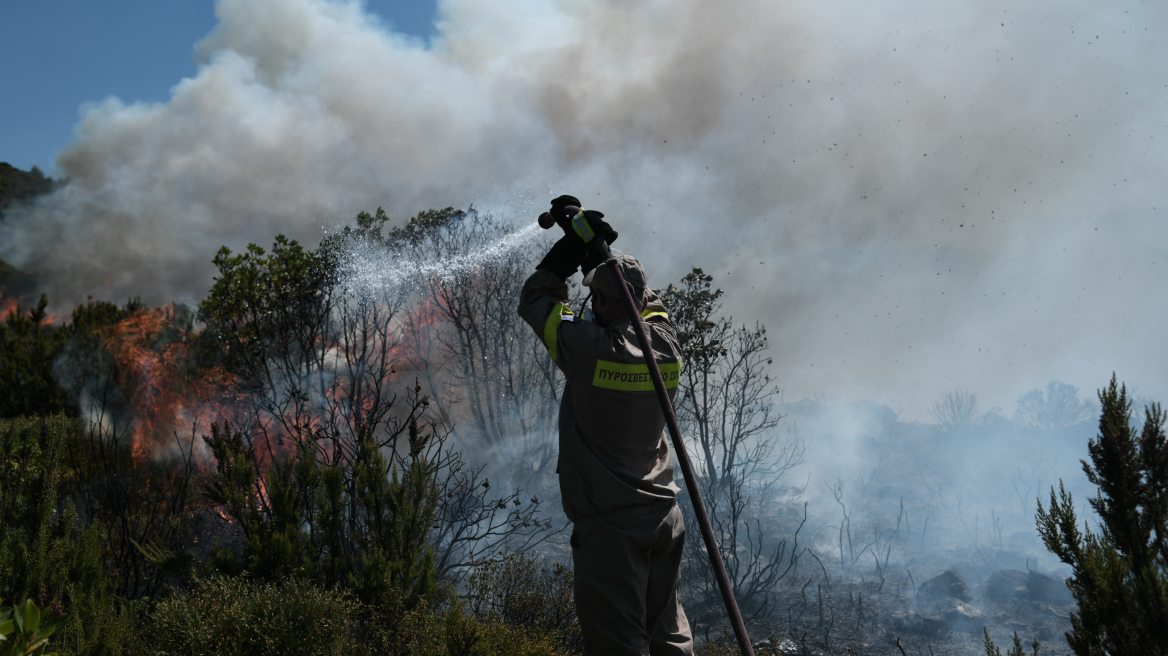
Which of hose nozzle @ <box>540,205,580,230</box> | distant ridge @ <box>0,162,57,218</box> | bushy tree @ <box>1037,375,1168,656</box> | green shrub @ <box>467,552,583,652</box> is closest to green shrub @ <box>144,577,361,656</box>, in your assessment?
green shrub @ <box>467,552,583,652</box>

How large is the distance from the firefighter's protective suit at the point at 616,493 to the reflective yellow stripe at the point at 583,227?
1.07 feet

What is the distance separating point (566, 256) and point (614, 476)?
99cm

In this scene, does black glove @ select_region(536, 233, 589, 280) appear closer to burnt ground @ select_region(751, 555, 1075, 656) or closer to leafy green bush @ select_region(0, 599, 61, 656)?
leafy green bush @ select_region(0, 599, 61, 656)

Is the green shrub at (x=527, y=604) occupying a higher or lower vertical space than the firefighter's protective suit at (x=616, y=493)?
lower

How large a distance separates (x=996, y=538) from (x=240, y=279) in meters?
15.2

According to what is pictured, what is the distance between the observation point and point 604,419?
101 inches

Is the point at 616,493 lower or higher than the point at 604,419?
lower

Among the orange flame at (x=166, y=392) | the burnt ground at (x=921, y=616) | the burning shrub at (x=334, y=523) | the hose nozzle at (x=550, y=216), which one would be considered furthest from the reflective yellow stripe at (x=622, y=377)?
the orange flame at (x=166, y=392)

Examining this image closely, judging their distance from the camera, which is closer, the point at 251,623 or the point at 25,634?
the point at 25,634

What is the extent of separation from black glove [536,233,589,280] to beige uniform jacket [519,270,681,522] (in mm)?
224

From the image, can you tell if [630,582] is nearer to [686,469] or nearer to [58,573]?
[686,469]

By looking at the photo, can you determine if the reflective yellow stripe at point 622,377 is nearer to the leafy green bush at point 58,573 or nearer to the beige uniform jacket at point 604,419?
the beige uniform jacket at point 604,419

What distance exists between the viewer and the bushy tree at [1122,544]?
90.6 inches

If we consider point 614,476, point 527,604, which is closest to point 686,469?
point 614,476
